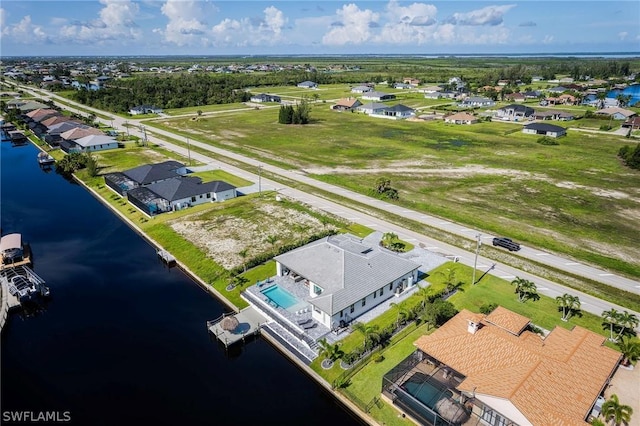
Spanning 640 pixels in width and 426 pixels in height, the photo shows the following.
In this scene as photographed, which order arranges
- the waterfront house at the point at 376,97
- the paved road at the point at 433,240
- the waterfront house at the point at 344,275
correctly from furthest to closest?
1. the waterfront house at the point at 376,97
2. the paved road at the point at 433,240
3. the waterfront house at the point at 344,275

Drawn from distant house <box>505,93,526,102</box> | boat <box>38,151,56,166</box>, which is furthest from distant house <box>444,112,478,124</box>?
boat <box>38,151,56,166</box>

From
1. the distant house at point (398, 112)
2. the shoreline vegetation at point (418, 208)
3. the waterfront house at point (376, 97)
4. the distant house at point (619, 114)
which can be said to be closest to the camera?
the shoreline vegetation at point (418, 208)

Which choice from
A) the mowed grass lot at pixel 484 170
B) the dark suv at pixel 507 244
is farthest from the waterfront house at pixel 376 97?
the dark suv at pixel 507 244

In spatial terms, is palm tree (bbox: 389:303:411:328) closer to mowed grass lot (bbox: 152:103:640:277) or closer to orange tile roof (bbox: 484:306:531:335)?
orange tile roof (bbox: 484:306:531:335)

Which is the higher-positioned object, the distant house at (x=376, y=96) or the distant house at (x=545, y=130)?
the distant house at (x=376, y=96)

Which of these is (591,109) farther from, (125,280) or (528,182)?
(125,280)

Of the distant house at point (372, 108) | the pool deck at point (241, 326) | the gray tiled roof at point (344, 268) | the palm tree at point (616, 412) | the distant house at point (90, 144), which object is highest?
the distant house at point (372, 108)

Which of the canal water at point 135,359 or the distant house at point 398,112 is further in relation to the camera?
the distant house at point 398,112

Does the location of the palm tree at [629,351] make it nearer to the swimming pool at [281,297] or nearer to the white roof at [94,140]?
the swimming pool at [281,297]
